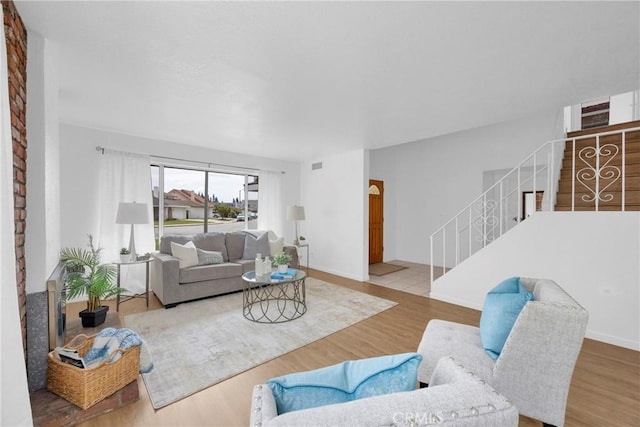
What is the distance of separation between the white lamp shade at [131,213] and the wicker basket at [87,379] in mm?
2030

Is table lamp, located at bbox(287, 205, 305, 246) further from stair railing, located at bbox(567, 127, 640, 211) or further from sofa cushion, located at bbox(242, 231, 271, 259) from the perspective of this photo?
stair railing, located at bbox(567, 127, 640, 211)

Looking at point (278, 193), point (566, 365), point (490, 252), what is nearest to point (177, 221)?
point (278, 193)

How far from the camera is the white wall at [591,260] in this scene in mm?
2637

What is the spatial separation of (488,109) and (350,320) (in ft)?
9.27

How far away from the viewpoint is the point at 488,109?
10.2 feet

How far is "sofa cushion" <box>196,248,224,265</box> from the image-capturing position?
4074mm

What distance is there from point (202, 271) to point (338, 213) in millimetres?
2735

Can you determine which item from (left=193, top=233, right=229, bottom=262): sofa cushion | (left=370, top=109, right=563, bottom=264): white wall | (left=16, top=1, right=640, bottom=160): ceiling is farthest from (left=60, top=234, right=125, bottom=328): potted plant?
(left=370, top=109, right=563, bottom=264): white wall

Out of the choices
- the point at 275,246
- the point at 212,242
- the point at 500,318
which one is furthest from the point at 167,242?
the point at 500,318

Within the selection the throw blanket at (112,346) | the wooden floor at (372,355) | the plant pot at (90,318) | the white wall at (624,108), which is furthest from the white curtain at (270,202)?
the white wall at (624,108)

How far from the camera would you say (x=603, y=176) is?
358 cm

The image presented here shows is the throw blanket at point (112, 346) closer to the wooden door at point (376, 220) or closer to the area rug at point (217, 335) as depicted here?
the area rug at point (217, 335)

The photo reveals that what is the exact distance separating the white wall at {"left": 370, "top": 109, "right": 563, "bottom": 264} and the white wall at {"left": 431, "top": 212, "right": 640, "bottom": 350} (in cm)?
267

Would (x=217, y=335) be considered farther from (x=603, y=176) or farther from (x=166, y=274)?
(x=603, y=176)
